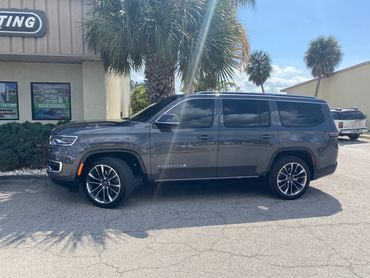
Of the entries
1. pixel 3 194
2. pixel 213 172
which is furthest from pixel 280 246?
pixel 3 194

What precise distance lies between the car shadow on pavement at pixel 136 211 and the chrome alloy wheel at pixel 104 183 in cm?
20

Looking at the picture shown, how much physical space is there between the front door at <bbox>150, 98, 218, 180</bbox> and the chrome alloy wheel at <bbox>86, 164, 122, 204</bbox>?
65cm

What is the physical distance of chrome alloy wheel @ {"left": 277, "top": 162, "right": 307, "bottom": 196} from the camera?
5.93m

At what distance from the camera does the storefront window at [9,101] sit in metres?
9.74

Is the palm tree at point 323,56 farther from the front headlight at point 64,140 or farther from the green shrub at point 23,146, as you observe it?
the front headlight at point 64,140

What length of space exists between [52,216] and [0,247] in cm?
107

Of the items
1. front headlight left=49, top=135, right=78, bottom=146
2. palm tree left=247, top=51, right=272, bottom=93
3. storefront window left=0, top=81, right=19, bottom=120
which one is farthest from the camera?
palm tree left=247, top=51, right=272, bottom=93

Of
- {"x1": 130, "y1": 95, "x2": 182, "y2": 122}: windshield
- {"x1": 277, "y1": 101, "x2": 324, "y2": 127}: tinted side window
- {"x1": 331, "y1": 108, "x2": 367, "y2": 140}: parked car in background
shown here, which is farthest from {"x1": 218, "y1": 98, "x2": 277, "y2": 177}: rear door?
{"x1": 331, "y1": 108, "x2": 367, "y2": 140}: parked car in background

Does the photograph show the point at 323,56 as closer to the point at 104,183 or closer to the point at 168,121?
the point at 168,121

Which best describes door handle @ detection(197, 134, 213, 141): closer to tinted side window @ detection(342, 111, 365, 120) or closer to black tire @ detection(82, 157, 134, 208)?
black tire @ detection(82, 157, 134, 208)

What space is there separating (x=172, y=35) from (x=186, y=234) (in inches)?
181

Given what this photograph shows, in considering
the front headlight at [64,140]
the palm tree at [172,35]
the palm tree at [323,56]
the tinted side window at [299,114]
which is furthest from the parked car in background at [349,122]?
the front headlight at [64,140]

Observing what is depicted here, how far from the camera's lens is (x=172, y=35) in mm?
7203

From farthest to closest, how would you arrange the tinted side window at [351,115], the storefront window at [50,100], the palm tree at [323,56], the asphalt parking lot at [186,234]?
the palm tree at [323,56], the tinted side window at [351,115], the storefront window at [50,100], the asphalt parking lot at [186,234]
